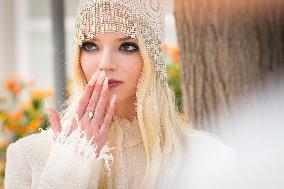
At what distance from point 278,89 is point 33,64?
4.39m

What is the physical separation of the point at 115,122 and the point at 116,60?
11.2 inches

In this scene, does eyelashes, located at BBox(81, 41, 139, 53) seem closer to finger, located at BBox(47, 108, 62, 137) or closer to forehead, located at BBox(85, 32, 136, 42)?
forehead, located at BBox(85, 32, 136, 42)

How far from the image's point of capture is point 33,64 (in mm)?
7605

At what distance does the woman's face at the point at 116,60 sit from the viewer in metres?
2.70

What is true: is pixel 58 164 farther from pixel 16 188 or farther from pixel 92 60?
pixel 92 60

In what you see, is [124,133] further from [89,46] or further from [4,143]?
[4,143]

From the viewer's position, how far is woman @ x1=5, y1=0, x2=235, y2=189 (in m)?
2.61

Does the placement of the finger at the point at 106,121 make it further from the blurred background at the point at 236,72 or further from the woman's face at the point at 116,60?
the blurred background at the point at 236,72

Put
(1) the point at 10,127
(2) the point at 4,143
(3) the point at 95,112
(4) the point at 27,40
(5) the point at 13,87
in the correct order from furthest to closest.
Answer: (4) the point at 27,40, (5) the point at 13,87, (1) the point at 10,127, (2) the point at 4,143, (3) the point at 95,112

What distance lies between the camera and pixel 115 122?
288 cm

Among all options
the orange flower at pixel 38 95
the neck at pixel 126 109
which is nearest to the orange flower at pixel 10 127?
the orange flower at pixel 38 95

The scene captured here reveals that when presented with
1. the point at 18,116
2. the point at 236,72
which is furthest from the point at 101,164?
the point at 18,116

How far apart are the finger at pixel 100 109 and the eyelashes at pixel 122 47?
198 millimetres

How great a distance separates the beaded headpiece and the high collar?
0.23 metres
